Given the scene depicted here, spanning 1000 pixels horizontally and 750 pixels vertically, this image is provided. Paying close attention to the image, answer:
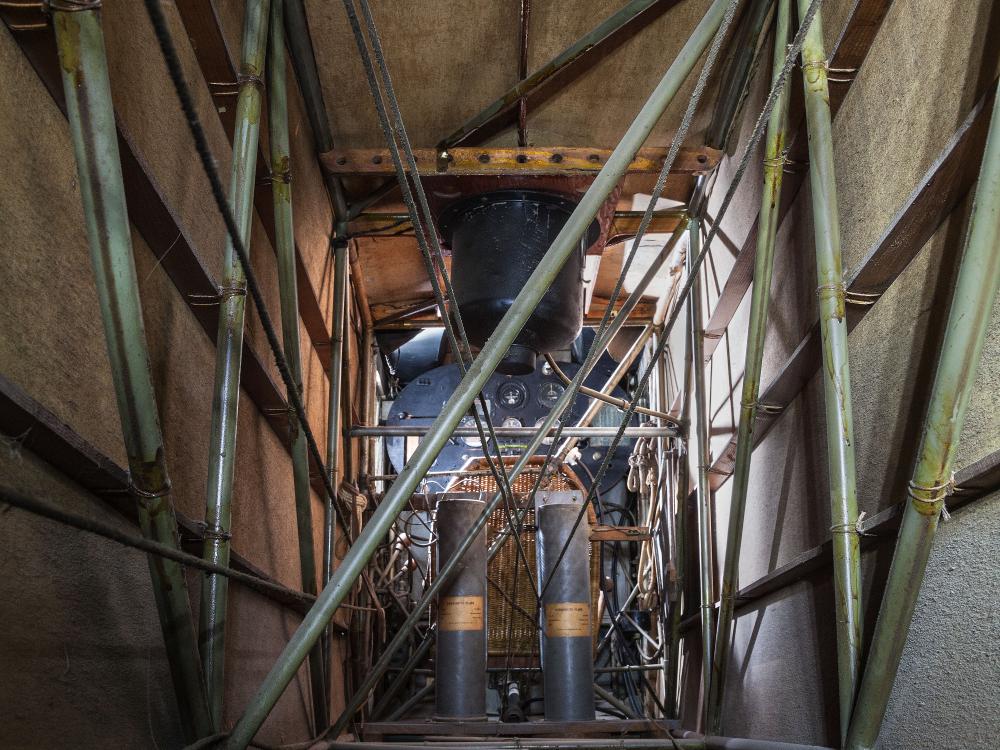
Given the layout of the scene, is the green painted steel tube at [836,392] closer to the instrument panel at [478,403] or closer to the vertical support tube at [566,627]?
the vertical support tube at [566,627]

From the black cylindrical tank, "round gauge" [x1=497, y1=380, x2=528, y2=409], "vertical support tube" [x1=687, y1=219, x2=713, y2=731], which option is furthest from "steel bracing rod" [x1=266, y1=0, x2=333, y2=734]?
"round gauge" [x1=497, y1=380, x2=528, y2=409]

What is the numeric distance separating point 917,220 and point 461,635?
10.5 ft

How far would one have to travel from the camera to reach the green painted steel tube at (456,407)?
191 cm

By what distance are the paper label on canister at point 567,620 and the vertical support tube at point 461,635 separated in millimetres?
349

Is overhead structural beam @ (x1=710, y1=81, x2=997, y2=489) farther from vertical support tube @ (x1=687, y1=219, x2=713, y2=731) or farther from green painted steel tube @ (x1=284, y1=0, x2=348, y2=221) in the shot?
green painted steel tube @ (x1=284, y1=0, x2=348, y2=221)

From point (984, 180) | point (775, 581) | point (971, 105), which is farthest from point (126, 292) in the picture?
point (775, 581)

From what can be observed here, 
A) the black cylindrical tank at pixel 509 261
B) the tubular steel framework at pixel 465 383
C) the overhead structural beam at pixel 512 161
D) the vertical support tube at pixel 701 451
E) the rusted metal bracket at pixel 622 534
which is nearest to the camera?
the tubular steel framework at pixel 465 383

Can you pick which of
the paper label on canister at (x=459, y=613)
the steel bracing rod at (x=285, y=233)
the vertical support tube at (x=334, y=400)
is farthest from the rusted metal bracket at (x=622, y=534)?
the steel bracing rod at (x=285, y=233)

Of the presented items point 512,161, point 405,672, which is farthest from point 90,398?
point 405,672

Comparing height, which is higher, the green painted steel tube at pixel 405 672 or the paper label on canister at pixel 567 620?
the paper label on canister at pixel 567 620

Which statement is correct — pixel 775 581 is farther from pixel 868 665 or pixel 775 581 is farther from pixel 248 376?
pixel 248 376

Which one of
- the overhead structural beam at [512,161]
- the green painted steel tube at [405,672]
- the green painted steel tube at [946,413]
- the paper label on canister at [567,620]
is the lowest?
Answer: the green painted steel tube at [405,672]

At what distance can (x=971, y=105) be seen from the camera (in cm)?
186

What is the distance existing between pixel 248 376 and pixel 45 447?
145cm
